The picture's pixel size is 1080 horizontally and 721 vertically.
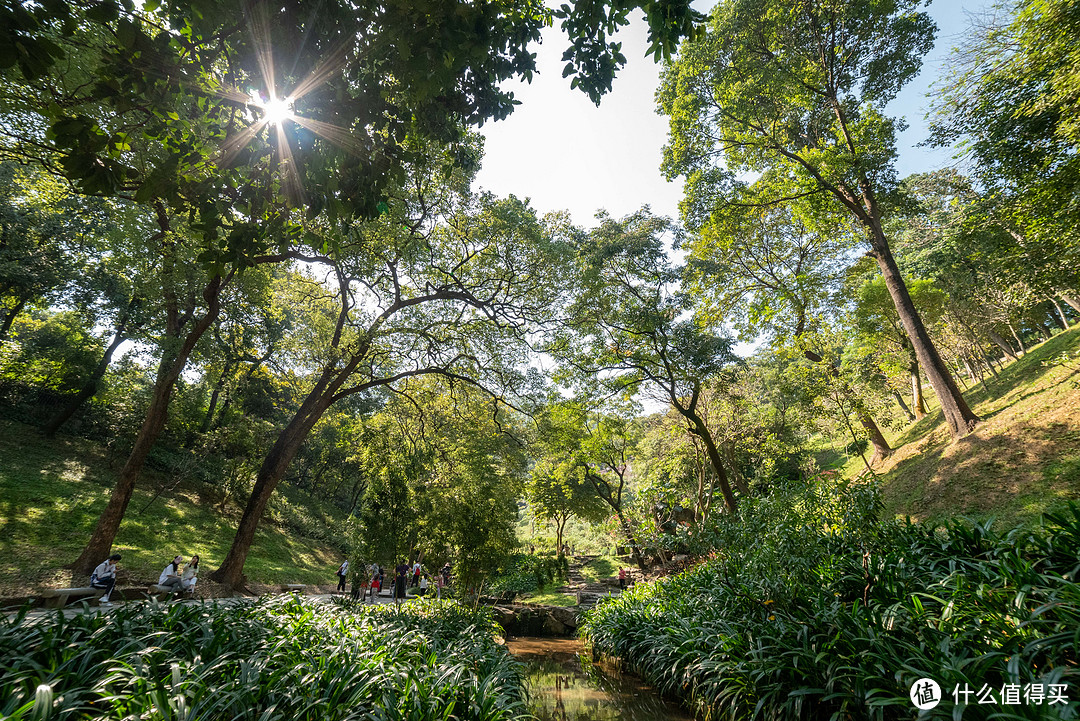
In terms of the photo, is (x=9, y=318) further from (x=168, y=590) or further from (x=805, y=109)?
(x=805, y=109)

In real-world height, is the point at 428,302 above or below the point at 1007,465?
above

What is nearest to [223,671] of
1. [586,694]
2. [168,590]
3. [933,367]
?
[586,694]

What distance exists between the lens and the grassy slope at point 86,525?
9.66 meters

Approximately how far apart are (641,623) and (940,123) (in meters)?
12.7

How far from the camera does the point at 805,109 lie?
1059cm

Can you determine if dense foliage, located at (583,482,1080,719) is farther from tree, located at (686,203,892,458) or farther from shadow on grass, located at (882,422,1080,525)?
tree, located at (686,203,892,458)

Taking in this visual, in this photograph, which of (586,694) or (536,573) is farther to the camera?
(536,573)

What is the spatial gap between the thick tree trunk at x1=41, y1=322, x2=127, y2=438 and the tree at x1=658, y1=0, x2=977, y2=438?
2533 centimetres

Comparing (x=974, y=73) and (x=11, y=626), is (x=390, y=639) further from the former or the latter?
(x=974, y=73)

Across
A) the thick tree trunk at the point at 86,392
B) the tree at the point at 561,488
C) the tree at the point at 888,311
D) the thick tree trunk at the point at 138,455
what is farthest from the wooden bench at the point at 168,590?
the tree at the point at 888,311

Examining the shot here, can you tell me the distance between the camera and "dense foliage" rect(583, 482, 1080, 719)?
264 centimetres

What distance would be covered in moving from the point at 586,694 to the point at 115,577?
9.40 meters

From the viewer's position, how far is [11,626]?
327 centimetres

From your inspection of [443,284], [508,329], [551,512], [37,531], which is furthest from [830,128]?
[37,531]
